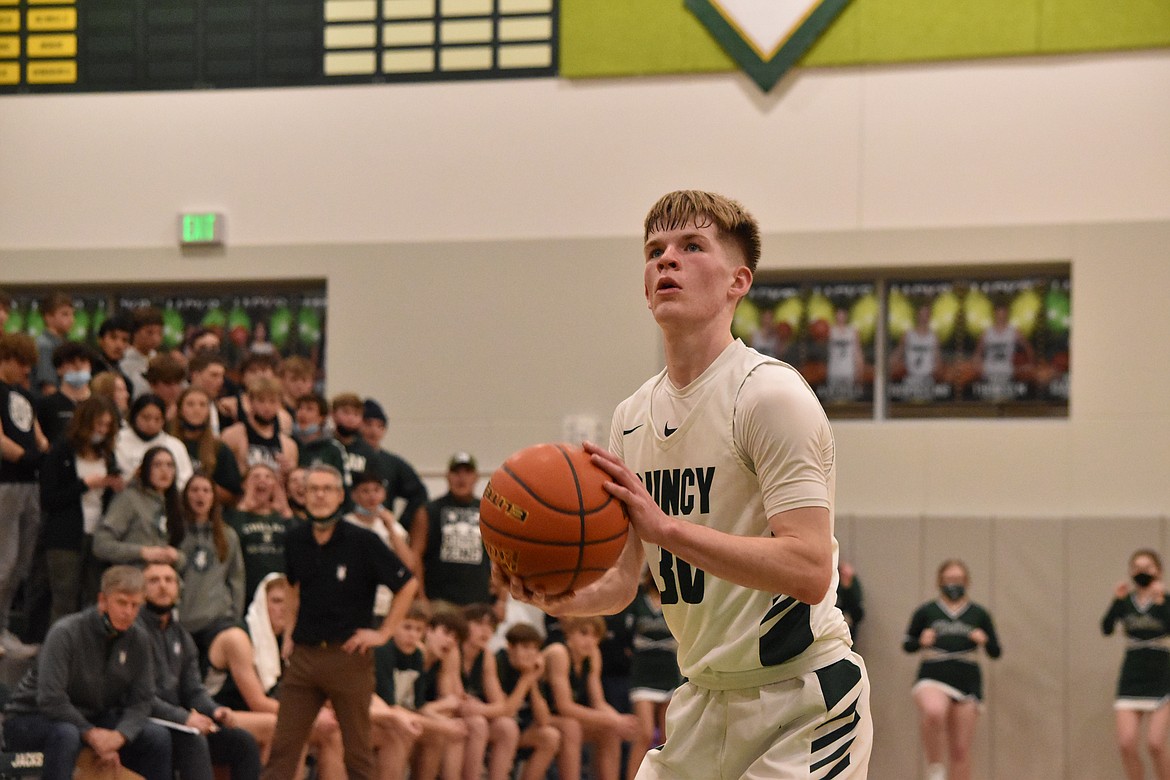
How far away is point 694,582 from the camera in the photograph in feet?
11.2

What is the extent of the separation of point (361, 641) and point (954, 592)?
219 inches

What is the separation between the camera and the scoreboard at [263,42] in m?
12.9

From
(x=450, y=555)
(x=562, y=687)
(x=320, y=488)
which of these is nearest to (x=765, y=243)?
(x=450, y=555)

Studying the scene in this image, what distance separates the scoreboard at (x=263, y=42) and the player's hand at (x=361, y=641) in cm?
672

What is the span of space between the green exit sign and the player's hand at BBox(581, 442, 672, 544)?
10812 millimetres

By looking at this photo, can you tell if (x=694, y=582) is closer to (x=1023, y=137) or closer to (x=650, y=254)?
(x=650, y=254)

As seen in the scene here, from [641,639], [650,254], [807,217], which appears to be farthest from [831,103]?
[650,254]

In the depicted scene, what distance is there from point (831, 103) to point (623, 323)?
270 cm

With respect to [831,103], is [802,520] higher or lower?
lower

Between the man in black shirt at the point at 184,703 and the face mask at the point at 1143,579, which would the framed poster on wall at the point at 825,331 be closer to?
the face mask at the point at 1143,579

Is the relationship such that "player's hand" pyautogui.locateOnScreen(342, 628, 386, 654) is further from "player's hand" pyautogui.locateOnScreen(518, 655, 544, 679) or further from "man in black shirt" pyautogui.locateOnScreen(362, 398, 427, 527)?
"man in black shirt" pyautogui.locateOnScreen(362, 398, 427, 527)

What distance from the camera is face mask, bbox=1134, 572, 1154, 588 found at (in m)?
11.0

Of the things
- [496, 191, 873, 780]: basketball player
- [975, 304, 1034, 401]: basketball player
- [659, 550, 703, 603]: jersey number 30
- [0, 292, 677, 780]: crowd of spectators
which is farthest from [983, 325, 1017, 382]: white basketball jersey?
[659, 550, 703, 603]: jersey number 30

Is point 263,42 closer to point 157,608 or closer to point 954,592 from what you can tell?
point 157,608
